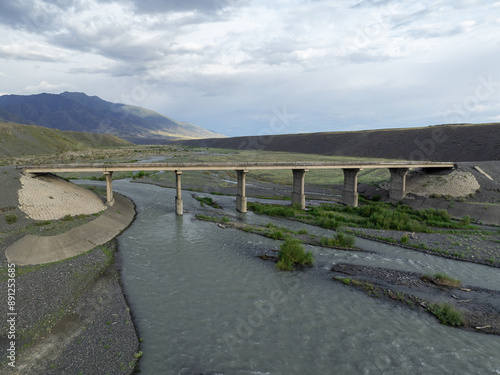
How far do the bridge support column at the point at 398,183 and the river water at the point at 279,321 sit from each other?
102 ft

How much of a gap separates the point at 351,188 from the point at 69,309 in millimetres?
48424

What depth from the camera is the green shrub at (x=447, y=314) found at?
1742 cm

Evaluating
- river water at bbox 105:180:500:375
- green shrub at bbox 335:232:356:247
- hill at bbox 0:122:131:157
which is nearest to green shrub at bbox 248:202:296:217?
green shrub at bbox 335:232:356:247

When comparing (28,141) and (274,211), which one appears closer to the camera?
(274,211)

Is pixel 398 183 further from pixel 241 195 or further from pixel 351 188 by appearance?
pixel 241 195

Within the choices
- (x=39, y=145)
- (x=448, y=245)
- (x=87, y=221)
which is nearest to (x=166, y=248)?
(x=87, y=221)

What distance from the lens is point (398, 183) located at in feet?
185

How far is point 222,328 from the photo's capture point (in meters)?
16.6

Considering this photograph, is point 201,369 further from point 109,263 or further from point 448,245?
point 448,245

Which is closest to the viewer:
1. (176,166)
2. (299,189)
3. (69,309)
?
(69,309)

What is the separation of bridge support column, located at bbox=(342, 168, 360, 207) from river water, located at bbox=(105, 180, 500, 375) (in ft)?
80.5

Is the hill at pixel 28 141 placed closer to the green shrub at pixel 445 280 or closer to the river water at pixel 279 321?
the river water at pixel 279 321

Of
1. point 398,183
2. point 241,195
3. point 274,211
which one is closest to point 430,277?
point 274,211

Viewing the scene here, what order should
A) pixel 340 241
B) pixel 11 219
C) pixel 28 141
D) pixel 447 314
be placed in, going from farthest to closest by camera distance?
pixel 28 141, pixel 340 241, pixel 11 219, pixel 447 314
